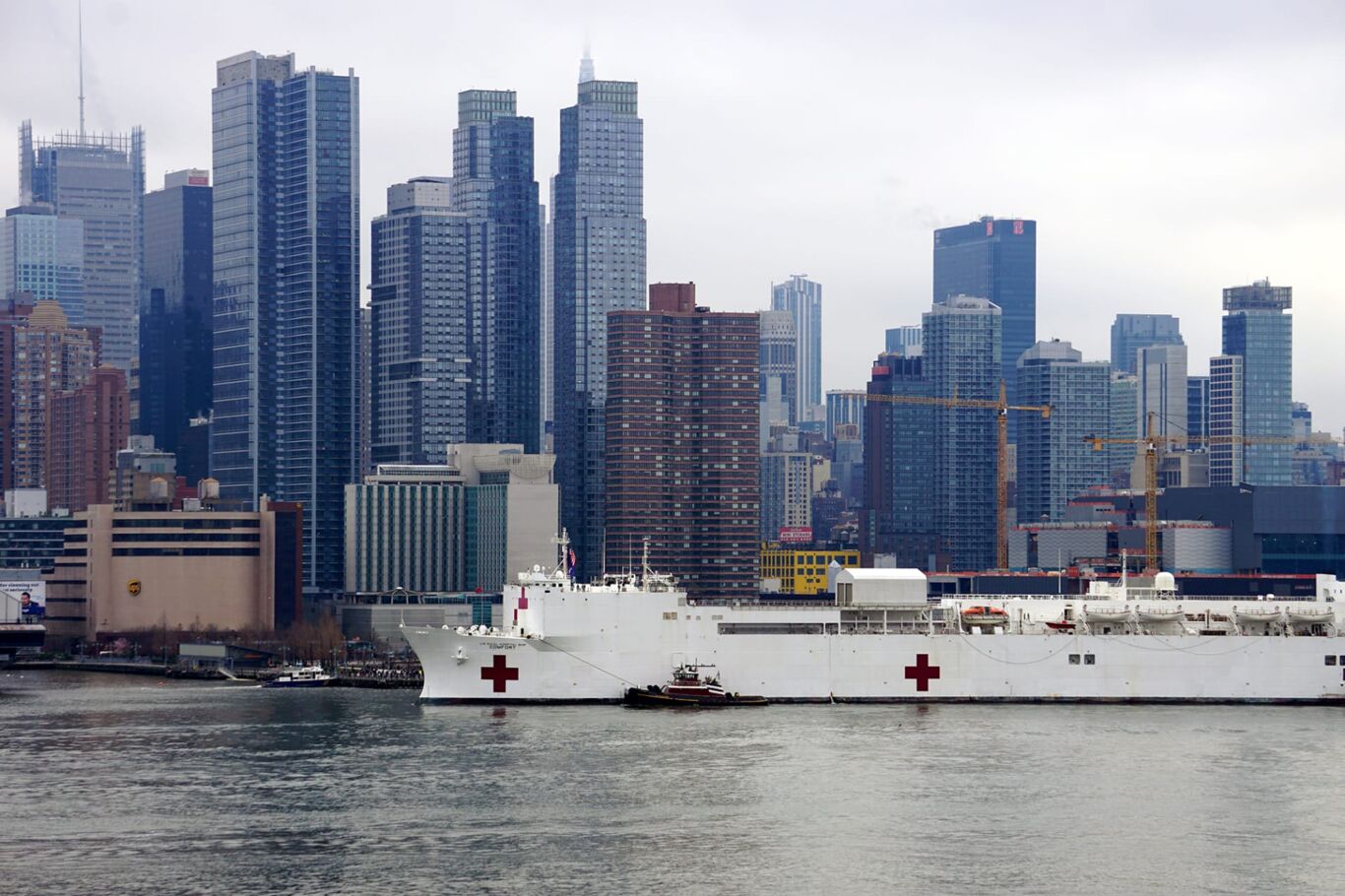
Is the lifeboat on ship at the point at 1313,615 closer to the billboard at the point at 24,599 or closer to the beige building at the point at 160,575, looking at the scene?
the billboard at the point at 24,599

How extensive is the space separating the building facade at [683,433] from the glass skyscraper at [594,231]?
32.4 meters

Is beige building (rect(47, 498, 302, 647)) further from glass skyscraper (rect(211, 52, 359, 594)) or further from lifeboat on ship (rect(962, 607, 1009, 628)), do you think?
lifeboat on ship (rect(962, 607, 1009, 628))

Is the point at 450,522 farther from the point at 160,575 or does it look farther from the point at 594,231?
the point at 594,231

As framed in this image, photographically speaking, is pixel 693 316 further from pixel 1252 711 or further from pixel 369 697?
pixel 1252 711

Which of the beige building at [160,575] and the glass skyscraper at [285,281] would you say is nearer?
the beige building at [160,575]

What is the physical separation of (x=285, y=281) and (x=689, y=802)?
138923mm

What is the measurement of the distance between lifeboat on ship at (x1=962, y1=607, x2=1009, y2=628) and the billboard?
2174 inches

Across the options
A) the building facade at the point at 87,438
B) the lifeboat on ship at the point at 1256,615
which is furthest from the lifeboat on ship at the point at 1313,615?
the building facade at the point at 87,438

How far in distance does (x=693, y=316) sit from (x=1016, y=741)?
3865 inches

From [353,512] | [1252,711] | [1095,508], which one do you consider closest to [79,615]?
[353,512]

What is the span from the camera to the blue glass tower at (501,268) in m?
172

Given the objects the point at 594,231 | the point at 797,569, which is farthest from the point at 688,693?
the point at 594,231

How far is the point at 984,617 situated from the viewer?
55094 millimetres

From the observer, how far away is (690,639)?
52375mm
